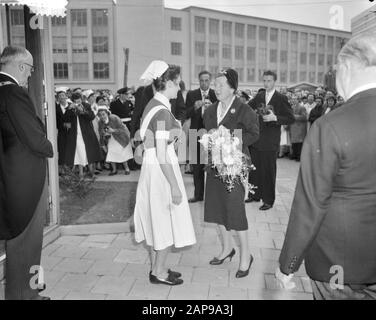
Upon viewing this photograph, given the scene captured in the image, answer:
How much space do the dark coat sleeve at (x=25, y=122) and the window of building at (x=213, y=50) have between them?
7573 centimetres

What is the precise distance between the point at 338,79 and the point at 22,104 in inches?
89.6

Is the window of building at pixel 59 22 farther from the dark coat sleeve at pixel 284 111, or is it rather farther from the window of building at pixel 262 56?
the dark coat sleeve at pixel 284 111

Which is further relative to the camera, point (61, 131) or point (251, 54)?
point (251, 54)

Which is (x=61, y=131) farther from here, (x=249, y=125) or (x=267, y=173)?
(x=249, y=125)

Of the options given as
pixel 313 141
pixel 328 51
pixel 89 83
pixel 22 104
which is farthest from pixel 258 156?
pixel 328 51

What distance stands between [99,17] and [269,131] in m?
62.9

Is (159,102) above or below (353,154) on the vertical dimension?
above

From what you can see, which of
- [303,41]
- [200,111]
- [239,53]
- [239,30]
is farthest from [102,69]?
[200,111]

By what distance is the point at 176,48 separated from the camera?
7200 cm

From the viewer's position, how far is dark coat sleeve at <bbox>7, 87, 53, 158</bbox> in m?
3.14

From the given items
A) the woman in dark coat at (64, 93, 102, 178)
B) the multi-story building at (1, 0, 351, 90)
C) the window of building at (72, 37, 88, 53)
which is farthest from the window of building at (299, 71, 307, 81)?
the woman in dark coat at (64, 93, 102, 178)

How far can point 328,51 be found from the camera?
3809 inches

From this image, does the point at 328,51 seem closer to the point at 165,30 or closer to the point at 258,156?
the point at 165,30

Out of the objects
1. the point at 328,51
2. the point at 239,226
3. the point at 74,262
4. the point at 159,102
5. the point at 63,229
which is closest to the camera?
the point at 159,102
